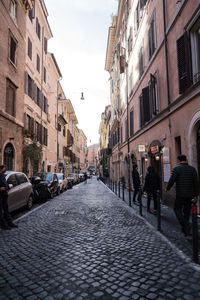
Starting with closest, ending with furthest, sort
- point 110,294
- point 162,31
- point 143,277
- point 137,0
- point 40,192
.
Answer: point 110,294 → point 143,277 → point 162,31 → point 40,192 → point 137,0

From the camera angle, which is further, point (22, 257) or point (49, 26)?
point (49, 26)

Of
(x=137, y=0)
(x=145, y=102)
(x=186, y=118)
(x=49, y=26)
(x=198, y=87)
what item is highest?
(x=49, y=26)

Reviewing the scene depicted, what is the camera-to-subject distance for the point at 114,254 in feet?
14.0

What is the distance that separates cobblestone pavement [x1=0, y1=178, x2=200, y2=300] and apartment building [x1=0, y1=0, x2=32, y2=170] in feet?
30.8

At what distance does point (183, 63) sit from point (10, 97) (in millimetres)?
11131

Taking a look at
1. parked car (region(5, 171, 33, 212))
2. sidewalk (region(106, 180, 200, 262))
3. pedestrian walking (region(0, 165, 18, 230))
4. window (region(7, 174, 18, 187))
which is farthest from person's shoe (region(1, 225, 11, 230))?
sidewalk (region(106, 180, 200, 262))

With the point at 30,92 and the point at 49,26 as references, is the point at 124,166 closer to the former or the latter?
the point at 30,92

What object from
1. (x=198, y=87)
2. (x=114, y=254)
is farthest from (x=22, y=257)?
(x=198, y=87)

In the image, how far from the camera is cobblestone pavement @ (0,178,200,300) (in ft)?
9.62

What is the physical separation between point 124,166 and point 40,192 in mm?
12920

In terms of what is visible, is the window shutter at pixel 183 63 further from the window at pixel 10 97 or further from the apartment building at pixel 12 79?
the window at pixel 10 97

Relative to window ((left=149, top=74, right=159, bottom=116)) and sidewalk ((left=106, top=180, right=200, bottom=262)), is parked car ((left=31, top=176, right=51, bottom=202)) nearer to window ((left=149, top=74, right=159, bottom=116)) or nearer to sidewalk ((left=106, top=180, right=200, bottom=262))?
sidewalk ((left=106, top=180, right=200, bottom=262))

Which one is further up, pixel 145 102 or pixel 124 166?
pixel 145 102

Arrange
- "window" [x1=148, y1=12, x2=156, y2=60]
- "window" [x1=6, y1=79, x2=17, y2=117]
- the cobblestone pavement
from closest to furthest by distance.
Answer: the cobblestone pavement, "window" [x1=148, y1=12, x2=156, y2=60], "window" [x1=6, y1=79, x2=17, y2=117]
